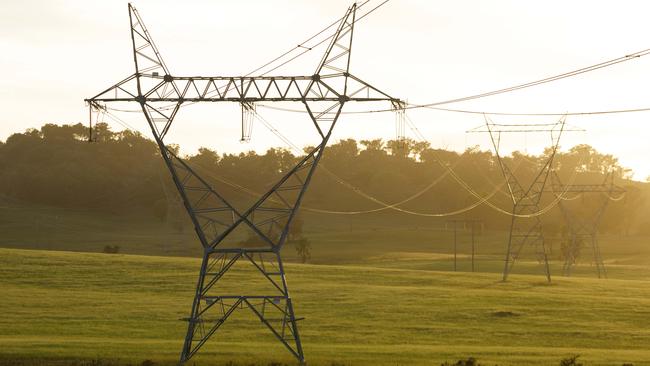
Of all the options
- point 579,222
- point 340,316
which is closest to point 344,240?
point 579,222

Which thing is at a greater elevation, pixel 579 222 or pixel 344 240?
pixel 579 222

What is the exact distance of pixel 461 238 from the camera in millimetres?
162750

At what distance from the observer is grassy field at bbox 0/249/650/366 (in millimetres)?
40125

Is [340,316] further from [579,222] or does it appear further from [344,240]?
[344,240]

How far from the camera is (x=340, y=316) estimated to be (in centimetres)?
5559

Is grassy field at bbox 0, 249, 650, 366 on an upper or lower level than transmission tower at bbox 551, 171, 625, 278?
lower

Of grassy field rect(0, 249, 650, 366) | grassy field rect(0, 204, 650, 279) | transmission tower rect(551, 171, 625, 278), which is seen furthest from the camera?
grassy field rect(0, 204, 650, 279)

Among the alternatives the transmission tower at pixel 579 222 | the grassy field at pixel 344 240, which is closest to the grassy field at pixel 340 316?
the transmission tower at pixel 579 222

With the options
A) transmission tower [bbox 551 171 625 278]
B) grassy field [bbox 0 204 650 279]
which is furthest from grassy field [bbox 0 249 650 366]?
grassy field [bbox 0 204 650 279]

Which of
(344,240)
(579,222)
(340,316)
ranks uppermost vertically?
(579,222)

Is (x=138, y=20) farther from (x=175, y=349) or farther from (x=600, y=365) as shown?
(x=600, y=365)

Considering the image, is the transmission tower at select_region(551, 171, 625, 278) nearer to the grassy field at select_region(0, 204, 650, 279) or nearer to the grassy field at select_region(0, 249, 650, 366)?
the grassy field at select_region(0, 204, 650, 279)

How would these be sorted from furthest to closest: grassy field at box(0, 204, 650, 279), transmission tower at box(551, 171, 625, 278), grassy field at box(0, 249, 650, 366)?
1. grassy field at box(0, 204, 650, 279)
2. transmission tower at box(551, 171, 625, 278)
3. grassy field at box(0, 249, 650, 366)

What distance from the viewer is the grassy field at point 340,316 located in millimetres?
40125
